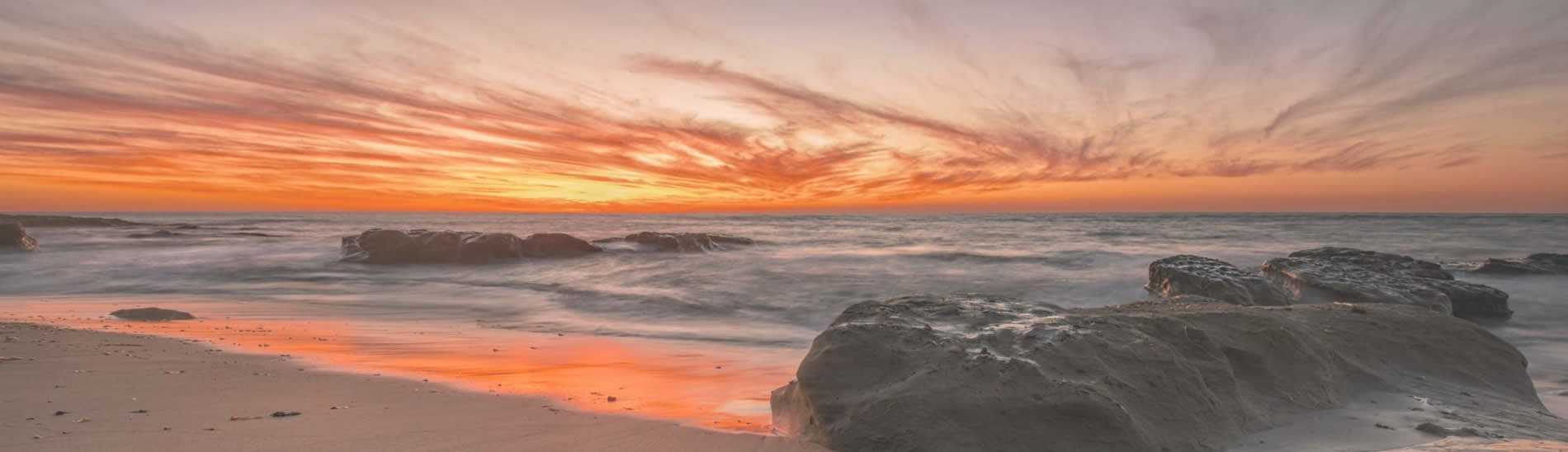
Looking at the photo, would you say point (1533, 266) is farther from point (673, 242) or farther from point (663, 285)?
point (673, 242)

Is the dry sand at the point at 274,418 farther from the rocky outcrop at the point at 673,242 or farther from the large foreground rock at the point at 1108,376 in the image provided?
the rocky outcrop at the point at 673,242

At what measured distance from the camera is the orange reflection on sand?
13.5 ft

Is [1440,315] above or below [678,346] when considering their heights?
above

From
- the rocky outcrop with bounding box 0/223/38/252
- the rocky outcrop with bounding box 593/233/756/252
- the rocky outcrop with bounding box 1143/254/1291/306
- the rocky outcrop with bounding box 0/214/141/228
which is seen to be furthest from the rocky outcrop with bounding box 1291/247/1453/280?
the rocky outcrop with bounding box 0/214/141/228

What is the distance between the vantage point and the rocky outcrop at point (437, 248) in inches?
660

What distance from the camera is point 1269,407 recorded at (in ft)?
10.4

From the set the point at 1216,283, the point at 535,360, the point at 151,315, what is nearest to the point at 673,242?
the point at 151,315

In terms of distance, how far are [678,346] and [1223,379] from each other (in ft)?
16.7

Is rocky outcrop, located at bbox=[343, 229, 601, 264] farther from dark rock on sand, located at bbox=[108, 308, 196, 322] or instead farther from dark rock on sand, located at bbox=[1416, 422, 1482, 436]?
dark rock on sand, located at bbox=[1416, 422, 1482, 436]

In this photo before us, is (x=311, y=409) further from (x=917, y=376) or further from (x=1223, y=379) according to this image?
(x=1223, y=379)

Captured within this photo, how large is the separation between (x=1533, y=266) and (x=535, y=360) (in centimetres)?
1505

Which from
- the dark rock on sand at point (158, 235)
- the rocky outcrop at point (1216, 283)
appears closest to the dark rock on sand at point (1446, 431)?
the rocky outcrop at point (1216, 283)

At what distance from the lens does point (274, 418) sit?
322cm

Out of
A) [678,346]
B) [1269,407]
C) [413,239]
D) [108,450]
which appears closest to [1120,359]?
[1269,407]
